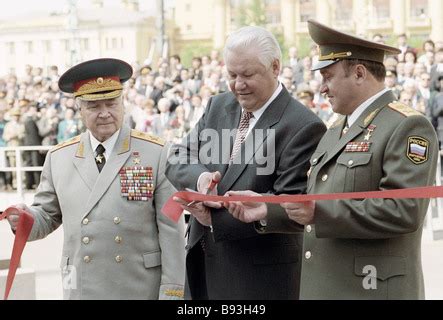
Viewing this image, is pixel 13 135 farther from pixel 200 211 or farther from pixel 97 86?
pixel 200 211

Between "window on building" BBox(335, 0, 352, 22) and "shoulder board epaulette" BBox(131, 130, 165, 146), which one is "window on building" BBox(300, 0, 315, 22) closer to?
"window on building" BBox(335, 0, 352, 22)

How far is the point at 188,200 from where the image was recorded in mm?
3709

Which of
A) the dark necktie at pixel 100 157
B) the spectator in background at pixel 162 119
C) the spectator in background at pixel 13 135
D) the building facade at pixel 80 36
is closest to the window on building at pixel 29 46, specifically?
the building facade at pixel 80 36

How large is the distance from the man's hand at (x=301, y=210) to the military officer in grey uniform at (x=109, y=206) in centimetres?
91

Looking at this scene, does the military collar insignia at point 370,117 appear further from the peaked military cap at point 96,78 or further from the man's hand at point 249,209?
the peaked military cap at point 96,78

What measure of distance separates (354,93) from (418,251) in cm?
61

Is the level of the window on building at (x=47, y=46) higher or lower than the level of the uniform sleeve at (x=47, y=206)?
lower

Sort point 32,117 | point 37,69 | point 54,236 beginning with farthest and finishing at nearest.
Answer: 1. point 37,69
2. point 32,117
3. point 54,236

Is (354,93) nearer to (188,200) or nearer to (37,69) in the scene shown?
(188,200)

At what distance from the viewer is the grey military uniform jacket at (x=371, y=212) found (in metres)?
3.28

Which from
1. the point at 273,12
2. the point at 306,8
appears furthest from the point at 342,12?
the point at 273,12

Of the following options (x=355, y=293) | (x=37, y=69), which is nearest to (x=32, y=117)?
(x=37, y=69)

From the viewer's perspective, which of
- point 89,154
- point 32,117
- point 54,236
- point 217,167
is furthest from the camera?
point 32,117

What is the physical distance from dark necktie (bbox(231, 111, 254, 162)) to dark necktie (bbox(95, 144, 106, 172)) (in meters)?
0.65
